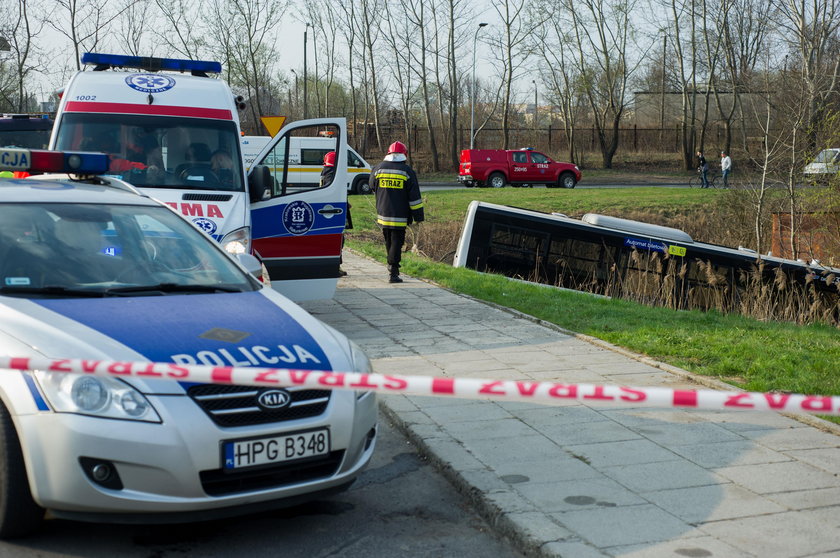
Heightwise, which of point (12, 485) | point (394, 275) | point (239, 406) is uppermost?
point (239, 406)

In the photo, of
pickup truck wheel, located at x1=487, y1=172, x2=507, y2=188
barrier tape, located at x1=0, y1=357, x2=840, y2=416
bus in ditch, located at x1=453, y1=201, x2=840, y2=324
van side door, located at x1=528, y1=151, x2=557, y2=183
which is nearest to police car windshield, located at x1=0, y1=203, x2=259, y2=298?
barrier tape, located at x1=0, y1=357, x2=840, y2=416

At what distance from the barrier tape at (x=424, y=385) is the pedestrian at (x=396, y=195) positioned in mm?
8273

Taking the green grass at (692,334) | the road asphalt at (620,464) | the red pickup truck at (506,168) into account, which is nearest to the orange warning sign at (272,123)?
the green grass at (692,334)

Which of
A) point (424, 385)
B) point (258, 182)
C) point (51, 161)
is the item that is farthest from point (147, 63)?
point (424, 385)

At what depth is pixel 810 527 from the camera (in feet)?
13.4

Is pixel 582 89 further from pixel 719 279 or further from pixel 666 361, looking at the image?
pixel 666 361

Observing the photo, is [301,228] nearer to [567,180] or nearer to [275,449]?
[275,449]

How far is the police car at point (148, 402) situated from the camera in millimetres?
3629

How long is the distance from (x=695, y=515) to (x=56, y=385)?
2.97 metres

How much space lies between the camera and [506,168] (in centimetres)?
3744

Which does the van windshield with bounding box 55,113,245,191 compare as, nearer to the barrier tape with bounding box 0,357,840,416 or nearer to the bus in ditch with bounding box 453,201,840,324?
the barrier tape with bounding box 0,357,840,416

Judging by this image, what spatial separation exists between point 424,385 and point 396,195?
868cm

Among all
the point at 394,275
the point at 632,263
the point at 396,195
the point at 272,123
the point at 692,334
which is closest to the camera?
the point at 692,334

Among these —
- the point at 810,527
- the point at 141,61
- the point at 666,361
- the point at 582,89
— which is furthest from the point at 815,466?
the point at 582,89
